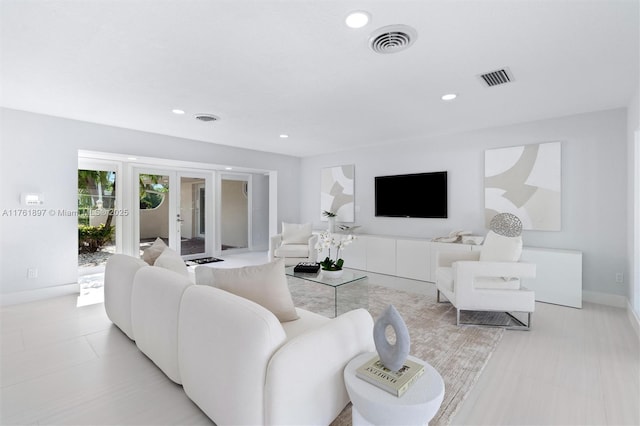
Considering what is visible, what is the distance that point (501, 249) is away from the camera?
125 inches

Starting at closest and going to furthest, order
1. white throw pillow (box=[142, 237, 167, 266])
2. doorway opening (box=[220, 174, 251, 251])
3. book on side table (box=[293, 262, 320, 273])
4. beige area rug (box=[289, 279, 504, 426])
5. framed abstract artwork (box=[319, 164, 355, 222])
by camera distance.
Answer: beige area rug (box=[289, 279, 504, 426]), white throw pillow (box=[142, 237, 167, 266]), book on side table (box=[293, 262, 320, 273]), framed abstract artwork (box=[319, 164, 355, 222]), doorway opening (box=[220, 174, 251, 251])

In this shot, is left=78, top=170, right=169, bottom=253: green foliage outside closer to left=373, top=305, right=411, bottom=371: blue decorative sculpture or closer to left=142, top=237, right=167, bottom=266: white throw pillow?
left=142, top=237, right=167, bottom=266: white throw pillow

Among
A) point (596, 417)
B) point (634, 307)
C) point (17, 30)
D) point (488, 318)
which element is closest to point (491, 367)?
point (596, 417)

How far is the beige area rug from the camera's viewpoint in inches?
76.3

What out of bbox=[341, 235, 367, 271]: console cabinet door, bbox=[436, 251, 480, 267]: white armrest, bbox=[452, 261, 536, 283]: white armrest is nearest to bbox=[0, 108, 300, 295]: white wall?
bbox=[341, 235, 367, 271]: console cabinet door

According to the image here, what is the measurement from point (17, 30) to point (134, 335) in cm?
228

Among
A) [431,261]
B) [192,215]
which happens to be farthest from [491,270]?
[192,215]

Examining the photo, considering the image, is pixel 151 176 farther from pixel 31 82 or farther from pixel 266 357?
pixel 266 357

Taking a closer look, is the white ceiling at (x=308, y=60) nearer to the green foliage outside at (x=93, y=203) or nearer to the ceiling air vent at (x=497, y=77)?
the ceiling air vent at (x=497, y=77)

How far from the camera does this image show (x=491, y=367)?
2.19 meters

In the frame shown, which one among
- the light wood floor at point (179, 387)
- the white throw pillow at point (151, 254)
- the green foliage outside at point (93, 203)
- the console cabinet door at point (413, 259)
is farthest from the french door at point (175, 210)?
the console cabinet door at point (413, 259)

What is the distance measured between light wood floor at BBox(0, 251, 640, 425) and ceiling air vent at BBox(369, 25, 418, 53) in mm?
2361

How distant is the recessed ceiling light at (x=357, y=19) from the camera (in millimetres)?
1788

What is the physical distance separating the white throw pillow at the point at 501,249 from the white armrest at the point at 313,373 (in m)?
2.18
